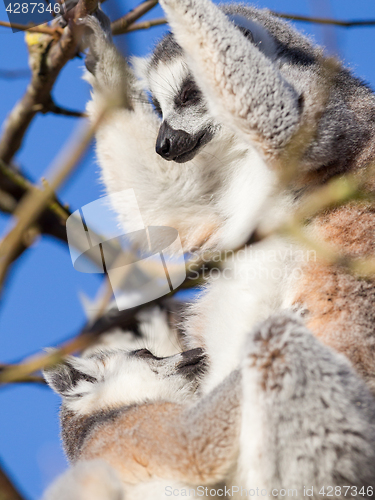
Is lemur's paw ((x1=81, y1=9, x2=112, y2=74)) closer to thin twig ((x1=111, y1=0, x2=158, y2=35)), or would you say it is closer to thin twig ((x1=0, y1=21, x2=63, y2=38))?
thin twig ((x1=111, y1=0, x2=158, y2=35))

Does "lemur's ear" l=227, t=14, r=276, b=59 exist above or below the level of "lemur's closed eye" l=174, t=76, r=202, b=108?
above

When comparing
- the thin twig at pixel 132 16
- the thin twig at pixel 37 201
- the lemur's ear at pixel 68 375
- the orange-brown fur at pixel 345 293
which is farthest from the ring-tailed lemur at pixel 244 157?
the thin twig at pixel 37 201

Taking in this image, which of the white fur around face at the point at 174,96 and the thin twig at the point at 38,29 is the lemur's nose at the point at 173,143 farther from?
the thin twig at the point at 38,29

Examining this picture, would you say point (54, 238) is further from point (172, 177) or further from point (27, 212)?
point (172, 177)

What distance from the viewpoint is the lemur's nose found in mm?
4074

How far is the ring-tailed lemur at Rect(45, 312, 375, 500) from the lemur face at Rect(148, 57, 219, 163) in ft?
5.78

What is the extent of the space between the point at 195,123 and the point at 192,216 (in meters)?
0.80

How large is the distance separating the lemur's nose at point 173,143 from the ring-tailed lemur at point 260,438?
1.73 meters

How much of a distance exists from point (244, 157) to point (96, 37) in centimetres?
149

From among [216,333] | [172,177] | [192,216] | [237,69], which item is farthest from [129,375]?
[237,69]

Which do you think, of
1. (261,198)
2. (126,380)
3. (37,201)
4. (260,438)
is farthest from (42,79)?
(126,380)

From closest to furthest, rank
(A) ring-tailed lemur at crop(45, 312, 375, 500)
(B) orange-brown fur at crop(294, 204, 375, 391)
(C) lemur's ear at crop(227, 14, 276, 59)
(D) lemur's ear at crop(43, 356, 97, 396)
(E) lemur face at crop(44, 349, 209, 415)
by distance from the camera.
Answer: (A) ring-tailed lemur at crop(45, 312, 375, 500) → (B) orange-brown fur at crop(294, 204, 375, 391) → (E) lemur face at crop(44, 349, 209, 415) → (D) lemur's ear at crop(43, 356, 97, 396) → (C) lemur's ear at crop(227, 14, 276, 59)

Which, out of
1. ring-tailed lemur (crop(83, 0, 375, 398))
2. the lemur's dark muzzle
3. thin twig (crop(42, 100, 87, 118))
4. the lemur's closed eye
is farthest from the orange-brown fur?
thin twig (crop(42, 100, 87, 118))

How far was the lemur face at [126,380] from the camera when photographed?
379cm
